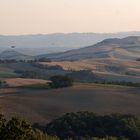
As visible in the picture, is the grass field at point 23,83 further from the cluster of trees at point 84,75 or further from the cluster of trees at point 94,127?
the cluster of trees at point 94,127

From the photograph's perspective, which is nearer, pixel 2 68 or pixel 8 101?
pixel 8 101

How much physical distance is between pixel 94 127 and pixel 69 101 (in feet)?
67.8

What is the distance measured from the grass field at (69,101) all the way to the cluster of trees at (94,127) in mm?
8000

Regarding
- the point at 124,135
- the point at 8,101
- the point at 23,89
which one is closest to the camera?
the point at 124,135

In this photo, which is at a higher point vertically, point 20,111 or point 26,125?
point 26,125

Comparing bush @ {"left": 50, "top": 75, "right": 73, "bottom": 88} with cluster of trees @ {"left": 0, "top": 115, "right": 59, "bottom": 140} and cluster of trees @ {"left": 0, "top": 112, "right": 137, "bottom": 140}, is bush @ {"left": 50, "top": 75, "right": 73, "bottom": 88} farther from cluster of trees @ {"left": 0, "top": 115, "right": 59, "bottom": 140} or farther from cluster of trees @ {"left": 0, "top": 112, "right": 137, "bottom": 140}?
cluster of trees @ {"left": 0, "top": 115, "right": 59, "bottom": 140}

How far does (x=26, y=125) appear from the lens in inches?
1067

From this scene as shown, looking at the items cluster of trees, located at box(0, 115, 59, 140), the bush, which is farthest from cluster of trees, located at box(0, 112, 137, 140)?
the bush

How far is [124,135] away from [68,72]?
83.8 m

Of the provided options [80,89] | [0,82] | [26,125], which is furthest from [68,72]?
[26,125]

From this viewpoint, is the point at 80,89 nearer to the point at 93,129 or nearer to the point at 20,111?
the point at 20,111

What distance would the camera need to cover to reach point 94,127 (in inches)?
1807

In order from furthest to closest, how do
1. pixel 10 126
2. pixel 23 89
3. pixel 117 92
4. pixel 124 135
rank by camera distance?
1. pixel 23 89
2. pixel 117 92
3. pixel 124 135
4. pixel 10 126

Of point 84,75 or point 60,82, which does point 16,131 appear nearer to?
point 60,82
